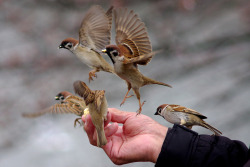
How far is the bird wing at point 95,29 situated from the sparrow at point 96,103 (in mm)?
110

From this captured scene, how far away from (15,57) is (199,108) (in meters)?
1.14

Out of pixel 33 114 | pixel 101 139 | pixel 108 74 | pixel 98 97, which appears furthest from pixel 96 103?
pixel 108 74

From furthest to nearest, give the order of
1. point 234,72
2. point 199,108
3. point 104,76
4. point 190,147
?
point 234,72, point 199,108, point 104,76, point 190,147

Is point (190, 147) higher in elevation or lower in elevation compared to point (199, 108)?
lower

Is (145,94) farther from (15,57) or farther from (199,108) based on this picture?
(15,57)

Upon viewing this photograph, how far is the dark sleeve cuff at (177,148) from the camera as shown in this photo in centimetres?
86

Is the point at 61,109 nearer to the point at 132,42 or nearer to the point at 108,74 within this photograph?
the point at 132,42

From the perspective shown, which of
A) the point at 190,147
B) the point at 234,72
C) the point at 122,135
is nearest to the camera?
the point at 190,147

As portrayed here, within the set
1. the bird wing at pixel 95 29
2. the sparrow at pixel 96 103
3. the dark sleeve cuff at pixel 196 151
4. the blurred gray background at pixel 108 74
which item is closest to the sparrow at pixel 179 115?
the dark sleeve cuff at pixel 196 151

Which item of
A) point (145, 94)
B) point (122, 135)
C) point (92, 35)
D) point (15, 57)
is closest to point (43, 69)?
point (15, 57)

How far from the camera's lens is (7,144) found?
1.68 meters

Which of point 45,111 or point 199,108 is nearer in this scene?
point 45,111

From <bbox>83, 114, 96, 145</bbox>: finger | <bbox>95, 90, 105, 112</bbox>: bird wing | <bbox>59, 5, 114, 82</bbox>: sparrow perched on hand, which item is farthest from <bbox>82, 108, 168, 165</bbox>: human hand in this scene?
<bbox>59, 5, 114, 82</bbox>: sparrow perched on hand

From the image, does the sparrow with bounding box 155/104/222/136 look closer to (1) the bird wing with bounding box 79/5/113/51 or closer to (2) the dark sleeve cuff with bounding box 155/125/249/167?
(2) the dark sleeve cuff with bounding box 155/125/249/167
